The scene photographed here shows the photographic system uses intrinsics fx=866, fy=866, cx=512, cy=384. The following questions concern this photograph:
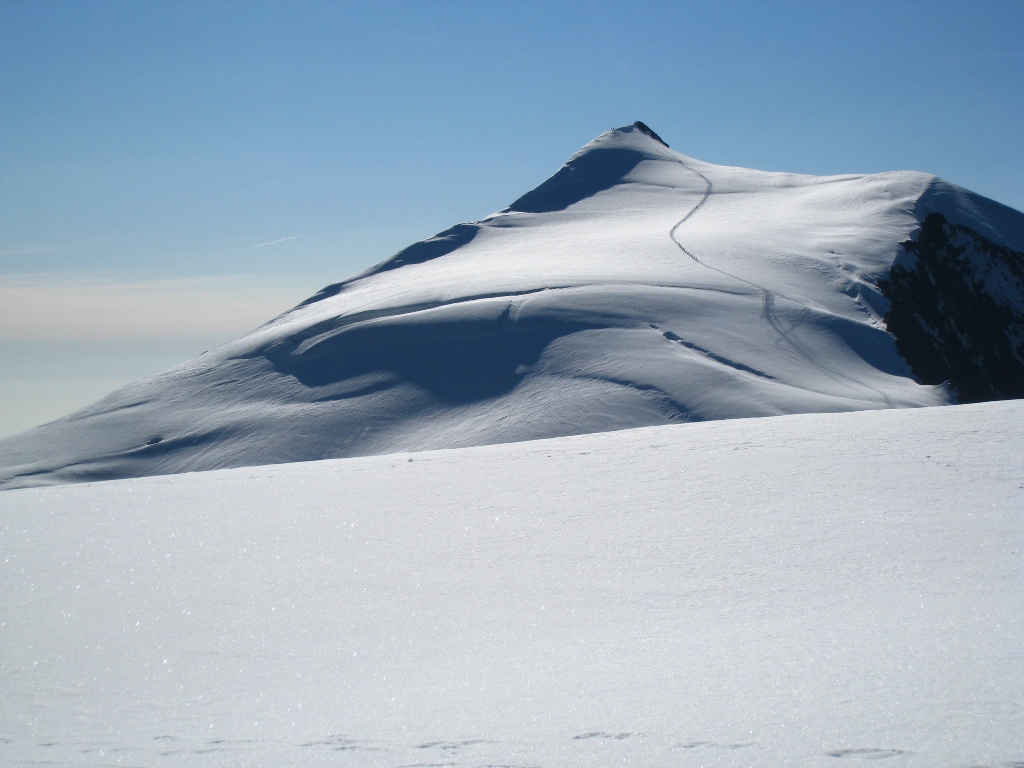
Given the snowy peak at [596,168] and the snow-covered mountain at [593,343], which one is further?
the snowy peak at [596,168]

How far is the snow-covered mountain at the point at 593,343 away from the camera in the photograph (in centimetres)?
1534

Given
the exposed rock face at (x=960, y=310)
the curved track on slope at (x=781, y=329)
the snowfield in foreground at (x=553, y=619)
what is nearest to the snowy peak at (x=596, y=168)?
the curved track on slope at (x=781, y=329)

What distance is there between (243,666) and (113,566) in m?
2.26

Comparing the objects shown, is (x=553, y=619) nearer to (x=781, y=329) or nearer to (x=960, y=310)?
(x=781, y=329)

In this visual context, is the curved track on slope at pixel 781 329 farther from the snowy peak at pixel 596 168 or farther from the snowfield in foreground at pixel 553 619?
the snowfield in foreground at pixel 553 619

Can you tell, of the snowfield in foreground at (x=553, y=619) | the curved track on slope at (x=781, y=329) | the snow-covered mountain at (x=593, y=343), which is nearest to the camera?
the snowfield in foreground at (x=553, y=619)

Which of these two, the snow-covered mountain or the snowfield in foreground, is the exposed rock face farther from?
the snowfield in foreground

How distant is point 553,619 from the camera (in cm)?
450

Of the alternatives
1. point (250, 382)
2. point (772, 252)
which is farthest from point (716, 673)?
point (772, 252)

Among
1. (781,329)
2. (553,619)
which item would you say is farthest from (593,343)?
(553,619)

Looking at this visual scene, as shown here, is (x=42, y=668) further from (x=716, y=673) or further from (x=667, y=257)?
(x=667, y=257)

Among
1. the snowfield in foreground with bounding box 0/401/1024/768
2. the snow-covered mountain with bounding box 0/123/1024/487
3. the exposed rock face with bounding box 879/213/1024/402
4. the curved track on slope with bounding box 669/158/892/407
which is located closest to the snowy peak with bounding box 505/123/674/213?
the snow-covered mountain with bounding box 0/123/1024/487

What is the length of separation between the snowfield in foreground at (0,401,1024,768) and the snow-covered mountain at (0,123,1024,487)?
23.6 feet

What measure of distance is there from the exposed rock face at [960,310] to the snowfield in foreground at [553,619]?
43.2 ft
